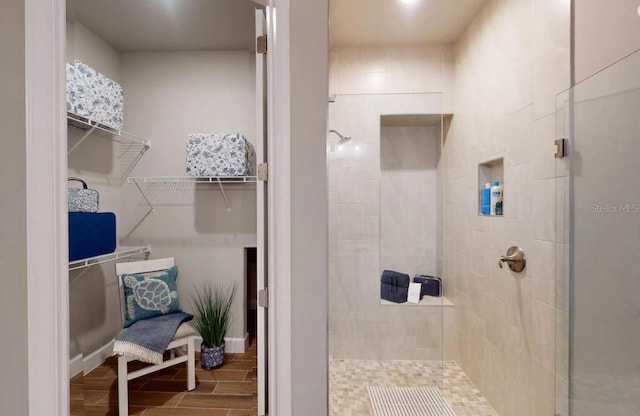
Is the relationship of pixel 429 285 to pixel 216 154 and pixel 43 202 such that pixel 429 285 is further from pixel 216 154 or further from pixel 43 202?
pixel 43 202

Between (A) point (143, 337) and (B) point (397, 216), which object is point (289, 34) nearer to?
(B) point (397, 216)

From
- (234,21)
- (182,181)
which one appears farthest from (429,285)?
(234,21)

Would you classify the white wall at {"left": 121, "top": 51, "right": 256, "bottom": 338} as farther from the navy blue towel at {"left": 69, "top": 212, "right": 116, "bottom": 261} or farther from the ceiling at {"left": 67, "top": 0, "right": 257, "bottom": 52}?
the navy blue towel at {"left": 69, "top": 212, "right": 116, "bottom": 261}

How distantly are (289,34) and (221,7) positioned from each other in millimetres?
1275

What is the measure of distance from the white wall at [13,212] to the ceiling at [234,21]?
118 cm

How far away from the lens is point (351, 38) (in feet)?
7.14

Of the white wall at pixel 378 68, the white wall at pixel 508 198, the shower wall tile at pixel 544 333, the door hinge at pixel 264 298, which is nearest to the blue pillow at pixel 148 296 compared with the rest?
the door hinge at pixel 264 298

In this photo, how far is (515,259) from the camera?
1561mm

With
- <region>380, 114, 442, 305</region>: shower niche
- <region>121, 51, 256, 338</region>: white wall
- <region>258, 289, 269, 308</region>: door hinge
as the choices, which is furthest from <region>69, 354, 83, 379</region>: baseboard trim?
<region>380, 114, 442, 305</region>: shower niche

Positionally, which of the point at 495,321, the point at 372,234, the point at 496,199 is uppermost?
the point at 496,199

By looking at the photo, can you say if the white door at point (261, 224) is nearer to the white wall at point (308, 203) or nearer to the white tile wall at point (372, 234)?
the white wall at point (308, 203)

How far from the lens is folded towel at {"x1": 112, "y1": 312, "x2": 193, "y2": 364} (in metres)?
1.75

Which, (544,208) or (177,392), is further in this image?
(177,392)

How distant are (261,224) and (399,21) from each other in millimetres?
1739
